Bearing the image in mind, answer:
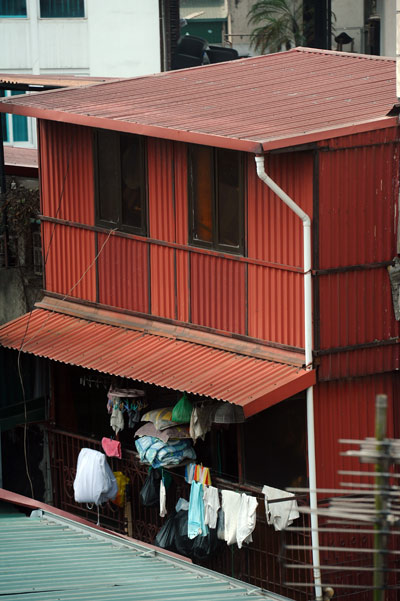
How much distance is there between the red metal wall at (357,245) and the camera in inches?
576

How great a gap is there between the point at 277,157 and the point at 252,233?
3.30 feet

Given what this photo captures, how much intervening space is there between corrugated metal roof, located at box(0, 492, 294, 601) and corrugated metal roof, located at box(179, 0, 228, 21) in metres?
37.5

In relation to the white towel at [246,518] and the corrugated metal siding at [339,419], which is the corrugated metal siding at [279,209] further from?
the white towel at [246,518]

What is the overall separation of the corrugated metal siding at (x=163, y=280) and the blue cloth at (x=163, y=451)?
1548 millimetres

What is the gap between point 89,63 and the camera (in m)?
34.0

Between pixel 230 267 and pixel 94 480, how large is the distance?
317cm

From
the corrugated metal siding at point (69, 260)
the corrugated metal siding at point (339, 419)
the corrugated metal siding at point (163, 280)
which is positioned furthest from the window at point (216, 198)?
the corrugated metal siding at point (69, 260)

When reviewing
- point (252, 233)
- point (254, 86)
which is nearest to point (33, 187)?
point (254, 86)

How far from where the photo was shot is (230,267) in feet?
51.6

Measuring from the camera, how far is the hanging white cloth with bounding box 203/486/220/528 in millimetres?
15758

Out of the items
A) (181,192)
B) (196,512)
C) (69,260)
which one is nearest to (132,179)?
(181,192)

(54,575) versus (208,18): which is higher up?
(208,18)

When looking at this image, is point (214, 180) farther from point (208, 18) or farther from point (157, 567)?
point (208, 18)

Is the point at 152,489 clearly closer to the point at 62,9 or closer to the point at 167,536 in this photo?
the point at 167,536
